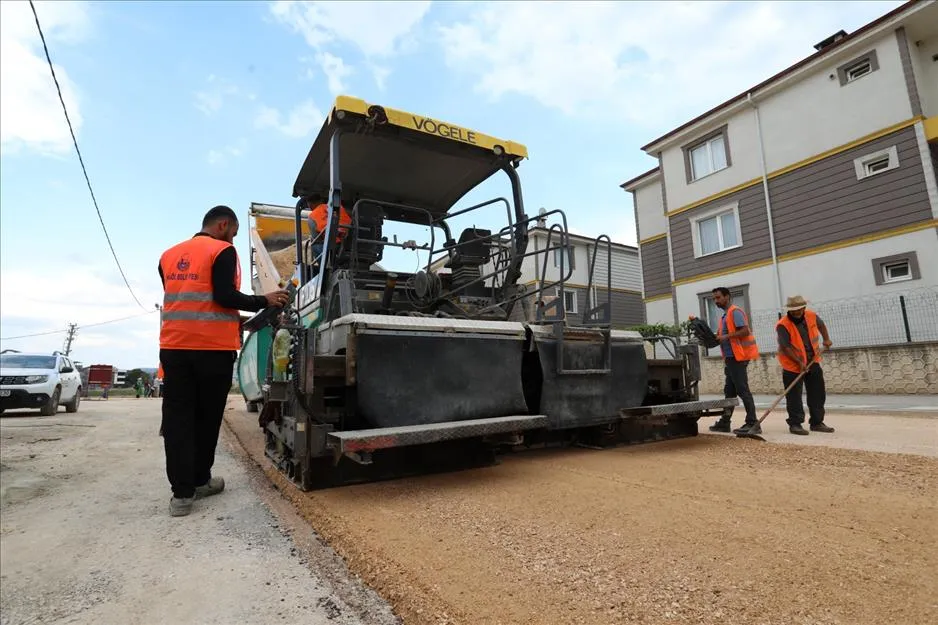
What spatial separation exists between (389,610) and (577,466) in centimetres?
226

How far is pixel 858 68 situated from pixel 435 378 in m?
15.4

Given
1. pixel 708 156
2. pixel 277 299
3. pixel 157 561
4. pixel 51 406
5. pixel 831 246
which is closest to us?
pixel 157 561

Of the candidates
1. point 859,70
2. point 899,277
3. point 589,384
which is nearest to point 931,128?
point 859,70

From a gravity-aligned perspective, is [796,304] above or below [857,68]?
below

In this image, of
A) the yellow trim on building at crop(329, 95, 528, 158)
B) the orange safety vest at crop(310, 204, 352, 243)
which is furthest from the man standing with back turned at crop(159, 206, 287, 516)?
the yellow trim on building at crop(329, 95, 528, 158)

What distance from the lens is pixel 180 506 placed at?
3139 mm

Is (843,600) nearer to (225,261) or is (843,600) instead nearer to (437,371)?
(437,371)

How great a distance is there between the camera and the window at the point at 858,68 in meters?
12.4

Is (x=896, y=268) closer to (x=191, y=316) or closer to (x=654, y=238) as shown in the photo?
(x=654, y=238)

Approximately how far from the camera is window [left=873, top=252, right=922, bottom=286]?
37.2 feet

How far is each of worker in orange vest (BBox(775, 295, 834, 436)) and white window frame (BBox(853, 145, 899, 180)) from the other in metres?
9.15

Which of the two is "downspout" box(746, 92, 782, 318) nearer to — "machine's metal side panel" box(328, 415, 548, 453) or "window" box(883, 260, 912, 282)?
"window" box(883, 260, 912, 282)

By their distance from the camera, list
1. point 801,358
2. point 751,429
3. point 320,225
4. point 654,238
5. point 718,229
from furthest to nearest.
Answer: point 654,238 < point 718,229 < point 801,358 < point 751,429 < point 320,225

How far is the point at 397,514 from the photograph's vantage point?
272 cm
